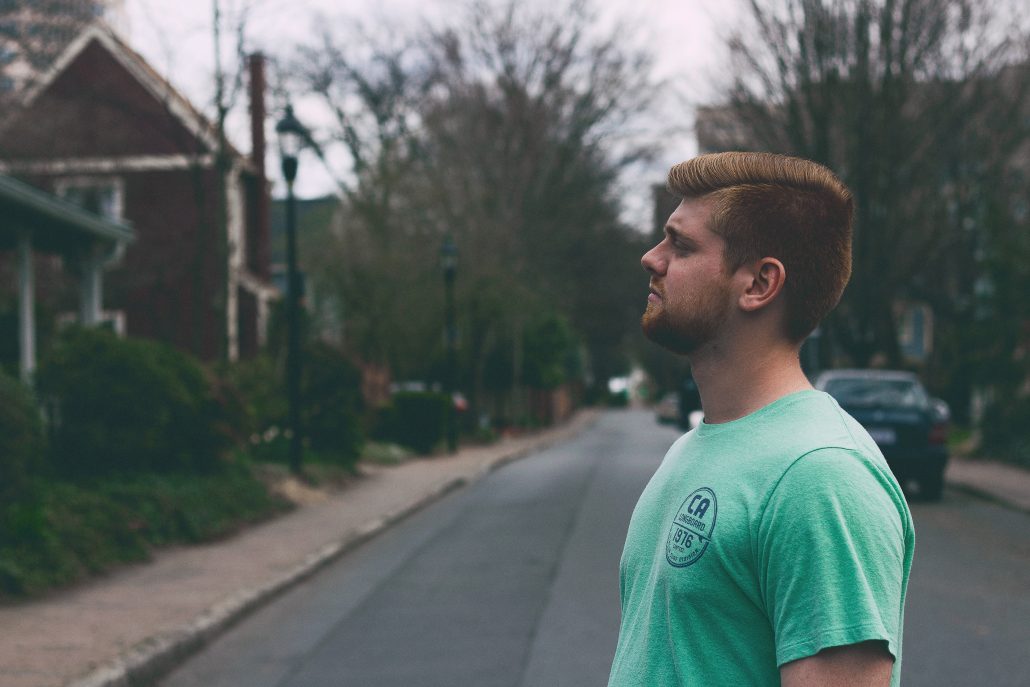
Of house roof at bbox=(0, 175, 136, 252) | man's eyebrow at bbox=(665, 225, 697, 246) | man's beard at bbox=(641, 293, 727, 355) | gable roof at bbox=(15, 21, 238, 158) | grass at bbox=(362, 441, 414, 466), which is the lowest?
grass at bbox=(362, 441, 414, 466)

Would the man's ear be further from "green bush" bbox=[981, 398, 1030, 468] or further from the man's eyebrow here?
"green bush" bbox=[981, 398, 1030, 468]

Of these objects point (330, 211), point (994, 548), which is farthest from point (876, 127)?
point (330, 211)

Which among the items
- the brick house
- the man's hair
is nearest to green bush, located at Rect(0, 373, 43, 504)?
the man's hair

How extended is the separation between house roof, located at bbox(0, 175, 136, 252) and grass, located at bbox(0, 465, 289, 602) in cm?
363

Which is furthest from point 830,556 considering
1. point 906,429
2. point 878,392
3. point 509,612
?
point 878,392

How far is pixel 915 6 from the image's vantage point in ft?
78.3

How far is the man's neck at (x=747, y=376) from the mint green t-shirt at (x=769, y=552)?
0.03 m

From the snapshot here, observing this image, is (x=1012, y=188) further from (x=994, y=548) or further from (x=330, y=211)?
(x=330, y=211)

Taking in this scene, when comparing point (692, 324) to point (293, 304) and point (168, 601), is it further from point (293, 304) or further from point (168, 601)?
point (293, 304)

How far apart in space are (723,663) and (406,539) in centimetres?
1119

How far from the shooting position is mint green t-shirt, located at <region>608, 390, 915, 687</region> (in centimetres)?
156

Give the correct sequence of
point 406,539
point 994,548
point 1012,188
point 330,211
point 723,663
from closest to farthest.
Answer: point 723,663 → point 994,548 → point 406,539 → point 1012,188 → point 330,211

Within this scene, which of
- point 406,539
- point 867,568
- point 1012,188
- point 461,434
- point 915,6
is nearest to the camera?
point 867,568

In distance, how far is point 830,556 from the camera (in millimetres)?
1563
